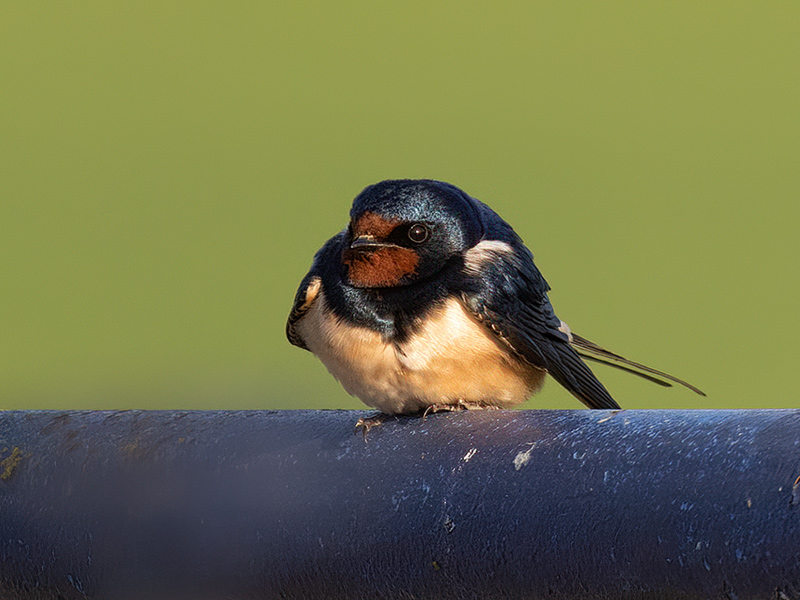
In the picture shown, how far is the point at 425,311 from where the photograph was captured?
5.10ft

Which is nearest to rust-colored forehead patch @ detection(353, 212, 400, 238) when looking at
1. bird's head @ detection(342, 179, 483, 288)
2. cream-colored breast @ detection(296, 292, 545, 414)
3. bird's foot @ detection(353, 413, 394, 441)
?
bird's head @ detection(342, 179, 483, 288)

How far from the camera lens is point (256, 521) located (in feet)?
3.10

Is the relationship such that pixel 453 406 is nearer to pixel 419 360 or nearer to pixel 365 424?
pixel 419 360

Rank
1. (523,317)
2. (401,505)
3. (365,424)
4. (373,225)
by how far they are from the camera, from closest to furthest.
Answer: (401,505) < (365,424) < (373,225) < (523,317)

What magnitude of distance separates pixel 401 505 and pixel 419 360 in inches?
24.9

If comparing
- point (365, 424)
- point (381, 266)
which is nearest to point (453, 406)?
point (381, 266)

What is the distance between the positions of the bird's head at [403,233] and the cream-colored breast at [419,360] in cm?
6

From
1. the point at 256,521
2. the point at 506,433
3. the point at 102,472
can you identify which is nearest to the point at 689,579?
the point at 506,433

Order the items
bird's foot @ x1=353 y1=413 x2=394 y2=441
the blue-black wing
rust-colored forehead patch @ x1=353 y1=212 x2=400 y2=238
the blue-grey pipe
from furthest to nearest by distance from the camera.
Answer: the blue-black wing, rust-colored forehead patch @ x1=353 y1=212 x2=400 y2=238, bird's foot @ x1=353 y1=413 x2=394 y2=441, the blue-grey pipe

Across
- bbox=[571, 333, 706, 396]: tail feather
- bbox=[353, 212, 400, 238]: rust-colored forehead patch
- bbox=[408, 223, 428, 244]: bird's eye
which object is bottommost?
bbox=[571, 333, 706, 396]: tail feather

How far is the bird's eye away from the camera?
1.54 meters

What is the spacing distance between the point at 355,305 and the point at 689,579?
926 millimetres

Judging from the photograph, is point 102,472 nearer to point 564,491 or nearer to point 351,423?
point 351,423

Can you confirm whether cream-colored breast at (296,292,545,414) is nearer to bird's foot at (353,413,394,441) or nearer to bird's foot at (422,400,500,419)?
bird's foot at (422,400,500,419)
